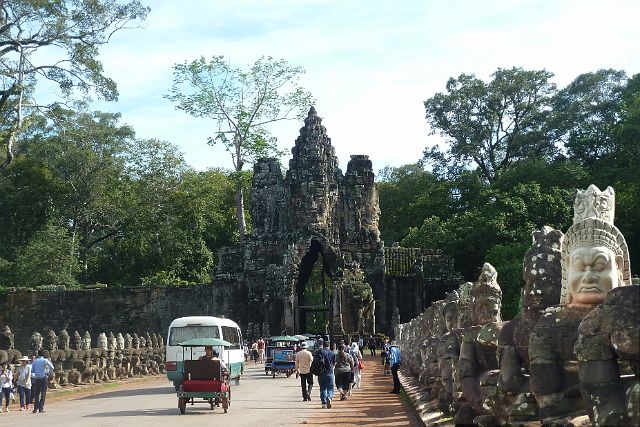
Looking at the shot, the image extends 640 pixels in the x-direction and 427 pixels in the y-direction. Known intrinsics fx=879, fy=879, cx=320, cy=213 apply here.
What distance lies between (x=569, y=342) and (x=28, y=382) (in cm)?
1537

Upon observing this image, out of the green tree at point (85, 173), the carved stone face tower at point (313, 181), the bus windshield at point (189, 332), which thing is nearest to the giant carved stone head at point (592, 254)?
the bus windshield at point (189, 332)

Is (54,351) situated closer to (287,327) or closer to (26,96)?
(287,327)

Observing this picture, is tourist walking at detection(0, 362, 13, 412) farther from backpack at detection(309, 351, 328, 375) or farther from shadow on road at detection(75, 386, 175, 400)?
backpack at detection(309, 351, 328, 375)

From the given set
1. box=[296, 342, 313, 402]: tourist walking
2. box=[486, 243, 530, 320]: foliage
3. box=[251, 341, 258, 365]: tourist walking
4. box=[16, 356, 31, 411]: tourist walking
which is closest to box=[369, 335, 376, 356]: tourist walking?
box=[251, 341, 258, 365]: tourist walking

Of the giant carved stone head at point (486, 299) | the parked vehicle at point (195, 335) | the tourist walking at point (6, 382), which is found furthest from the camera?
the parked vehicle at point (195, 335)

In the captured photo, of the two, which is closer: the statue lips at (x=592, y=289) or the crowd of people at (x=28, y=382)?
the statue lips at (x=592, y=289)

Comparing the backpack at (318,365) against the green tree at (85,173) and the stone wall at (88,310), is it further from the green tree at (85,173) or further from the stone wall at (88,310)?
the green tree at (85,173)

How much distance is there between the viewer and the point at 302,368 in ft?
65.2

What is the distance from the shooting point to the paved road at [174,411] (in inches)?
599

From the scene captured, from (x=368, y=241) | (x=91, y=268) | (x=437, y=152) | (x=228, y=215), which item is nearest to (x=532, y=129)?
(x=437, y=152)

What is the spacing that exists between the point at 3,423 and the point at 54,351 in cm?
975

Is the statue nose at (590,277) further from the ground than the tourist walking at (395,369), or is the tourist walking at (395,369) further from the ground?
the statue nose at (590,277)

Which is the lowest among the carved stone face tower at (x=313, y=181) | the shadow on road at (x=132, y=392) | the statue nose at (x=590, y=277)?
the shadow on road at (x=132, y=392)

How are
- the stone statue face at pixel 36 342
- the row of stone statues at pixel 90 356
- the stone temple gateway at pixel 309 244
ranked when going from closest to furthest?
the stone statue face at pixel 36 342, the row of stone statues at pixel 90 356, the stone temple gateway at pixel 309 244
